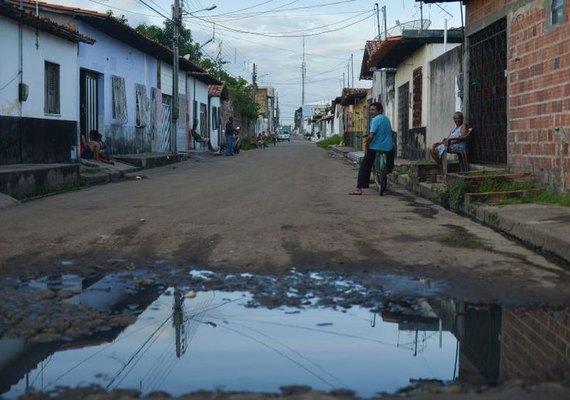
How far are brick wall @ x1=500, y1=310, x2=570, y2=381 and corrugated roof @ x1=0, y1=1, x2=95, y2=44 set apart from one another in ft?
38.6

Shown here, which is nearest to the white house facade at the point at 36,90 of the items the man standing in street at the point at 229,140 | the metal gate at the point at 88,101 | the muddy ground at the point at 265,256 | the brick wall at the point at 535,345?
the metal gate at the point at 88,101

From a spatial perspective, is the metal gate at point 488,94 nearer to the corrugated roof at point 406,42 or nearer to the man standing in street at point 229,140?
the corrugated roof at point 406,42

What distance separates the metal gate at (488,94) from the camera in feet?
39.9

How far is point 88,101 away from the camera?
65.2 ft

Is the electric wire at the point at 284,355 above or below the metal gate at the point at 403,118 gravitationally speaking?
below

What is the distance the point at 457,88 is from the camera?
1562 centimetres

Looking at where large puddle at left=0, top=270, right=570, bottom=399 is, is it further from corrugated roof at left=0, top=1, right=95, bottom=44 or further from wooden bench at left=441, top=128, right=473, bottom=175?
corrugated roof at left=0, top=1, right=95, bottom=44

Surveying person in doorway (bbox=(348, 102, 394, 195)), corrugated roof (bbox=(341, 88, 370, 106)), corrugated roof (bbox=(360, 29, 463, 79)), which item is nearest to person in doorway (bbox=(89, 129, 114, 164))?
corrugated roof (bbox=(360, 29, 463, 79))

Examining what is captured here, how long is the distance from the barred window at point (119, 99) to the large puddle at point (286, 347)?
56.5ft

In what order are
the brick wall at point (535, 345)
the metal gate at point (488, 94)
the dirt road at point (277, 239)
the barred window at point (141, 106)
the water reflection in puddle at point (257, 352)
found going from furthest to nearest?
1. the barred window at point (141, 106)
2. the metal gate at point (488, 94)
3. the dirt road at point (277, 239)
4. the brick wall at point (535, 345)
5. the water reflection in puddle at point (257, 352)

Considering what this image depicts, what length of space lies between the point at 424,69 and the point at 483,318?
54.0 ft

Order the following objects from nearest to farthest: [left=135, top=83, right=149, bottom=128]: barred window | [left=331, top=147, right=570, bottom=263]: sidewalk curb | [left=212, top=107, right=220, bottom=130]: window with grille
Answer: [left=331, top=147, right=570, bottom=263]: sidewalk curb < [left=135, top=83, right=149, bottom=128]: barred window < [left=212, top=107, right=220, bottom=130]: window with grille

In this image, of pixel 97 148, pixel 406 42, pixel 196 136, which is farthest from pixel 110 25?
pixel 196 136

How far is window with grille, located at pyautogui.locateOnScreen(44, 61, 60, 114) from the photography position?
51.8 feet
